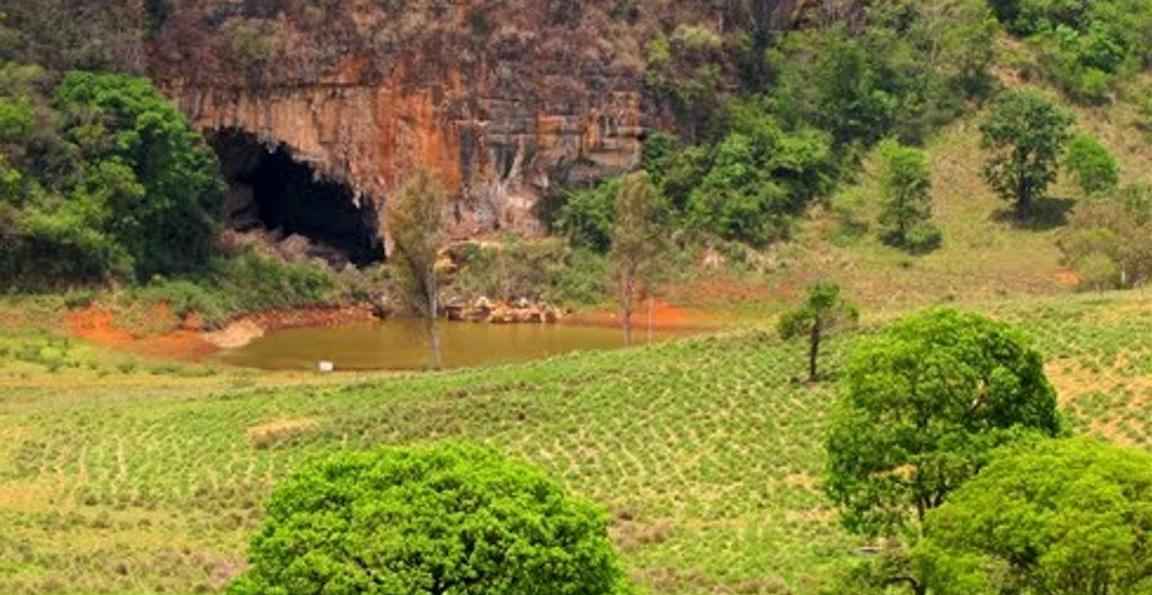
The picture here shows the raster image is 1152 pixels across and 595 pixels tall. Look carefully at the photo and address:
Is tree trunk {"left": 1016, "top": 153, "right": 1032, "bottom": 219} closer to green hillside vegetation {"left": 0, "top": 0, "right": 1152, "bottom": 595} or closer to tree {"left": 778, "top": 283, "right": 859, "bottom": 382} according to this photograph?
green hillside vegetation {"left": 0, "top": 0, "right": 1152, "bottom": 595}

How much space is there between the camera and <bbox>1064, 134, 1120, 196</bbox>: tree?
74125 mm

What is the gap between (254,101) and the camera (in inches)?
2931

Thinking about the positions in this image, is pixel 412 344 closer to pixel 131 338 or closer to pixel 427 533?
pixel 131 338

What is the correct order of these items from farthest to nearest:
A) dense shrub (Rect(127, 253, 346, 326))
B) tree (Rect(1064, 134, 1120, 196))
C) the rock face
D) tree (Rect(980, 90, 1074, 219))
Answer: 1. tree (Rect(1064, 134, 1120, 196))
2. the rock face
3. tree (Rect(980, 90, 1074, 219))
4. dense shrub (Rect(127, 253, 346, 326))

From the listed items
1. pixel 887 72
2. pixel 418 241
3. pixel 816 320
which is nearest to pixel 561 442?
pixel 816 320

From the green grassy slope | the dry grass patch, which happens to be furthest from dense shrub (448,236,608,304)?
the dry grass patch

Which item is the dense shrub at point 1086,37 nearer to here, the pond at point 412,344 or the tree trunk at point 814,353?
the pond at point 412,344

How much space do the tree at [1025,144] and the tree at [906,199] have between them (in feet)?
9.77

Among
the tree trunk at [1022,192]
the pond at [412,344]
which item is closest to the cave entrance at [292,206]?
the pond at [412,344]

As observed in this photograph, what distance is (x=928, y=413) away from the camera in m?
26.1

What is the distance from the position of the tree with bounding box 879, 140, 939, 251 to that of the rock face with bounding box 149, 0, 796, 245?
9831 mm

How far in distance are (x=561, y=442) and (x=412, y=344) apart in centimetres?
2465

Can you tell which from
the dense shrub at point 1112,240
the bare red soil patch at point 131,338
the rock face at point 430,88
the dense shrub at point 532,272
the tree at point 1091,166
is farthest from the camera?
the tree at point 1091,166

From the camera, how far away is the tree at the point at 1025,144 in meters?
73.5
